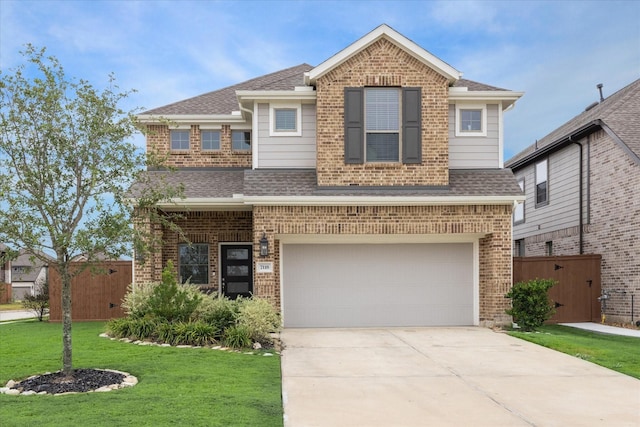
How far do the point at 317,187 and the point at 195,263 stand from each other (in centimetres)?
437

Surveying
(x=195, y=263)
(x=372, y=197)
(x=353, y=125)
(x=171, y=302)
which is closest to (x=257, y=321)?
(x=171, y=302)

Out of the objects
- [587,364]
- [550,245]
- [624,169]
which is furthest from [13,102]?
[550,245]

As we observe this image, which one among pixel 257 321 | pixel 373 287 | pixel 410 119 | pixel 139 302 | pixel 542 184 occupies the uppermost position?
pixel 410 119

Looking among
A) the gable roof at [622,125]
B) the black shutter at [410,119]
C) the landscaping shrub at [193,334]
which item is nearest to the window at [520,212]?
the gable roof at [622,125]

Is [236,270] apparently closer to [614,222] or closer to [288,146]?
[288,146]

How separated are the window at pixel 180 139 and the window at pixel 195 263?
283 centimetres

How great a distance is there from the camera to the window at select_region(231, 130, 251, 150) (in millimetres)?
17297

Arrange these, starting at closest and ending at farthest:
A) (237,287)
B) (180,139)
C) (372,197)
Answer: (372,197) < (237,287) < (180,139)

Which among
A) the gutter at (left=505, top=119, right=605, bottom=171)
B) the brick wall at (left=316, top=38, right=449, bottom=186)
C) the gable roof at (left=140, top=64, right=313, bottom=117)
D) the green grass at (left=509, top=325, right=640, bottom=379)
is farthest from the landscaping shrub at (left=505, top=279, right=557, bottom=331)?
the gable roof at (left=140, top=64, right=313, bottom=117)

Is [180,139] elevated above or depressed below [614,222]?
above

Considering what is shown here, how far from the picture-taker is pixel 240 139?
682 inches

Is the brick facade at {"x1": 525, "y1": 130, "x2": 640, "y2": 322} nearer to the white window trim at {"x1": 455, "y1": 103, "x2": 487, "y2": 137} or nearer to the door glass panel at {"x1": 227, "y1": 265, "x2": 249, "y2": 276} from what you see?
the white window trim at {"x1": 455, "y1": 103, "x2": 487, "y2": 137}

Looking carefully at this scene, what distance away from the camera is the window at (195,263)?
16.6m

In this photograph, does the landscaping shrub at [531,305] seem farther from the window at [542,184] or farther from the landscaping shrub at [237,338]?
the window at [542,184]
